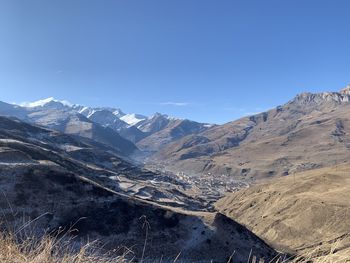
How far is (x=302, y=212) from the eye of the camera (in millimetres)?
148500

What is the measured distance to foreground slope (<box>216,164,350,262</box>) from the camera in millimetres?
132000

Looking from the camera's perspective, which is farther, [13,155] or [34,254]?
[13,155]

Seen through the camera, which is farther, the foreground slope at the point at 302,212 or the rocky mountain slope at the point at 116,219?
the foreground slope at the point at 302,212

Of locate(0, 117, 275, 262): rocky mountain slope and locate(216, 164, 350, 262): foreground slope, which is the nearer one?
locate(0, 117, 275, 262): rocky mountain slope

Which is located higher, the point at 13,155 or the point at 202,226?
the point at 13,155

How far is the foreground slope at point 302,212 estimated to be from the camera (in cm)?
13200

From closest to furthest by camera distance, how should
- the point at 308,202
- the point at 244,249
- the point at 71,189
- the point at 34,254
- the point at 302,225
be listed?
the point at 34,254 → the point at 244,249 → the point at 71,189 → the point at 302,225 → the point at 308,202

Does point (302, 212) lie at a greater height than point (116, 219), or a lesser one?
lesser

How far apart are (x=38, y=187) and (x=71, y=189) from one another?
23.5ft

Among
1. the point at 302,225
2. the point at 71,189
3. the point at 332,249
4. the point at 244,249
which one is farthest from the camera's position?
the point at 302,225

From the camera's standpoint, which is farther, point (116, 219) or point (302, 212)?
point (302, 212)

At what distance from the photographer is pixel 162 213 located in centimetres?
9344

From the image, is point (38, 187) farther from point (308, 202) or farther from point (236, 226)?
point (308, 202)

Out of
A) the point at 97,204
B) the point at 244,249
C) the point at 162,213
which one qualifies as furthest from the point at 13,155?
the point at 244,249
